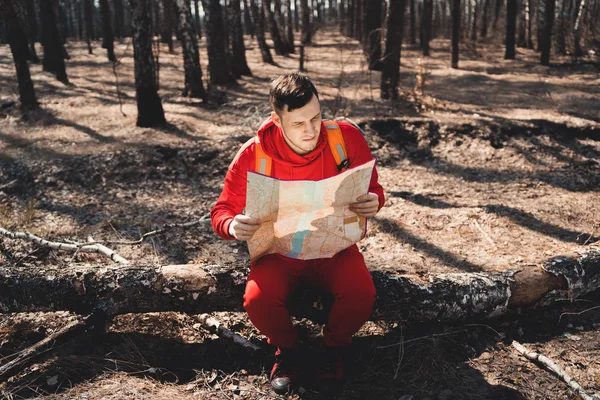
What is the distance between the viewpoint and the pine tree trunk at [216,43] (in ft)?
36.2

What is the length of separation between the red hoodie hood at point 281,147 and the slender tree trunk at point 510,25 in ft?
50.3

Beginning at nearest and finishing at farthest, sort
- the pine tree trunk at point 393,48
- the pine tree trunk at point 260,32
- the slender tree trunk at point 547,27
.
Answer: the pine tree trunk at point 393,48 < the slender tree trunk at point 547,27 < the pine tree trunk at point 260,32

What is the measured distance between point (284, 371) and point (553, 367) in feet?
4.45

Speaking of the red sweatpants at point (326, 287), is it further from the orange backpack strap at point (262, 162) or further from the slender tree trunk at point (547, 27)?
the slender tree trunk at point (547, 27)

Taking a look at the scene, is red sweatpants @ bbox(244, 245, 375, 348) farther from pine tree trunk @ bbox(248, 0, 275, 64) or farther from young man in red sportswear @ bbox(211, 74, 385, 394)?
pine tree trunk @ bbox(248, 0, 275, 64)

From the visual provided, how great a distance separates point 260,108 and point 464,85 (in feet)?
18.6

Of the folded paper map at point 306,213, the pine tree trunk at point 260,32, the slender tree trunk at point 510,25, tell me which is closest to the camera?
the folded paper map at point 306,213

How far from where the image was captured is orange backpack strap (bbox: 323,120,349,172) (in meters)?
2.54

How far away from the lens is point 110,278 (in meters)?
2.82

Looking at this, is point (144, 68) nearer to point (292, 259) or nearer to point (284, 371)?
point (292, 259)

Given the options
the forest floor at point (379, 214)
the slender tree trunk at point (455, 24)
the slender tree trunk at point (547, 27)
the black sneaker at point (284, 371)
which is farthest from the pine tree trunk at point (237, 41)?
the black sneaker at point (284, 371)

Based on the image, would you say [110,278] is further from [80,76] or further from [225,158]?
[80,76]

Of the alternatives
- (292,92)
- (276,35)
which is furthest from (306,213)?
(276,35)

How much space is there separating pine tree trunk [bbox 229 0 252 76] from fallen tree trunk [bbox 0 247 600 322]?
11.0 m
